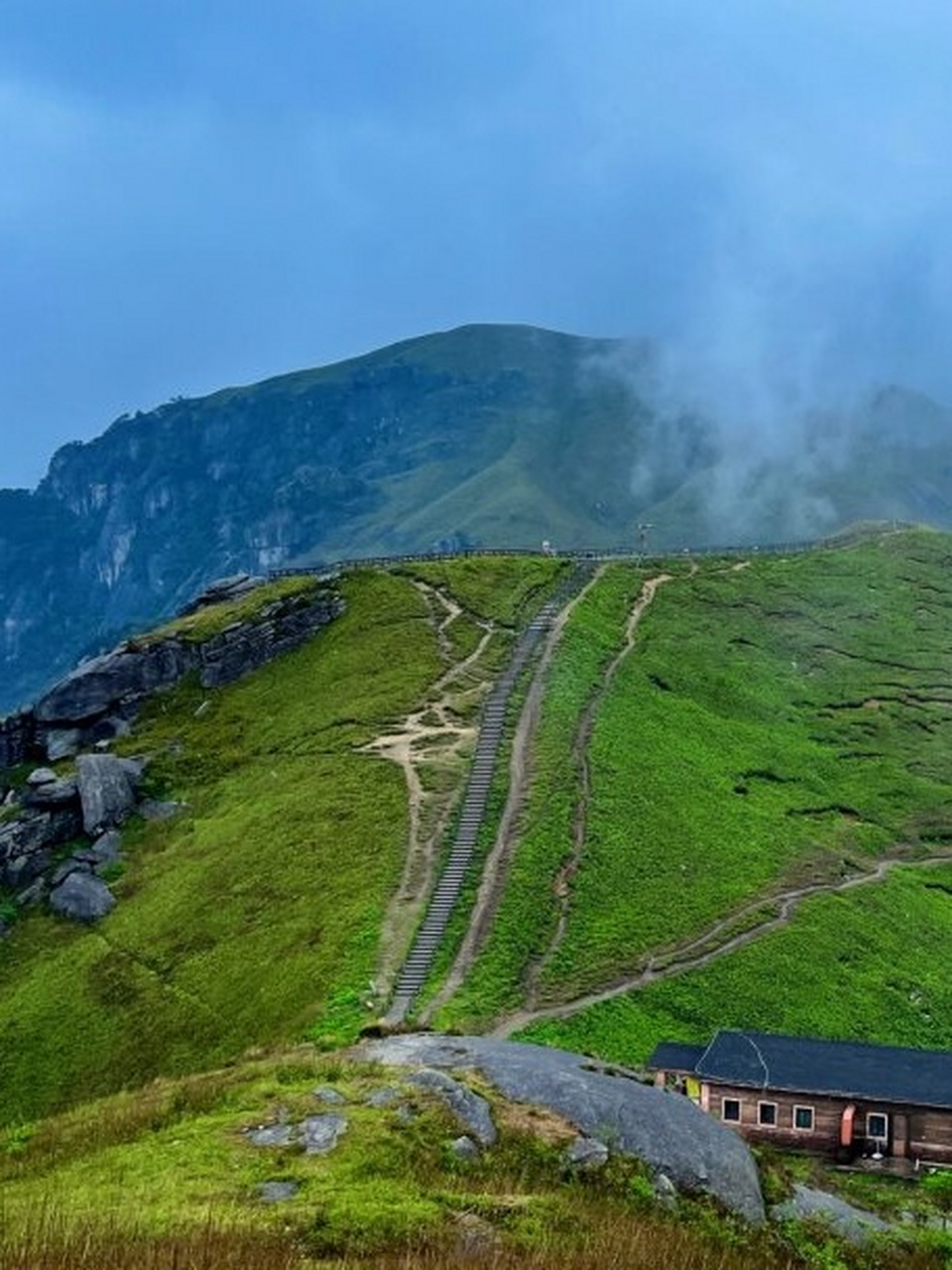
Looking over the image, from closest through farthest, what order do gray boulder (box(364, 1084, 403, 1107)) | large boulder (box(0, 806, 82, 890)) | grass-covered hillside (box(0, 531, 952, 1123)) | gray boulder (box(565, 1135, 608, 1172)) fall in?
gray boulder (box(565, 1135, 608, 1172)), gray boulder (box(364, 1084, 403, 1107)), grass-covered hillside (box(0, 531, 952, 1123)), large boulder (box(0, 806, 82, 890))

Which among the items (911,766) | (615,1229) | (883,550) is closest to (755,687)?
(911,766)

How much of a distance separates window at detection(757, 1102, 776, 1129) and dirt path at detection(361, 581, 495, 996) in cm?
1678

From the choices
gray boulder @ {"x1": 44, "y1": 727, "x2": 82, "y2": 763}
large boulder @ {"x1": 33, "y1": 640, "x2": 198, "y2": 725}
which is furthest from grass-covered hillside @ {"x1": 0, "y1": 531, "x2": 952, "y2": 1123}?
gray boulder @ {"x1": 44, "y1": 727, "x2": 82, "y2": 763}

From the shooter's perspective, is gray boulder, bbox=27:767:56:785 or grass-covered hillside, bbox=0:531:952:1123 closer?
grass-covered hillside, bbox=0:531:952:1123

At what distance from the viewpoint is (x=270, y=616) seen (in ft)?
351

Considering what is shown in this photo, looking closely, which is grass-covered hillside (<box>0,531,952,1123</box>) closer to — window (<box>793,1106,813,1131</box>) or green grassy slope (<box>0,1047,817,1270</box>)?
window (<box>793,1106,813,1131</box>)

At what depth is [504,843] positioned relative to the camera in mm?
68500

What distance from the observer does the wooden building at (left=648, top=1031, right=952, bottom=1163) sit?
43.2 metres

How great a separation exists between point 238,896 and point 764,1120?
3264 centimetres

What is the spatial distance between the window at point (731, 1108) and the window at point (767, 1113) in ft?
2.48

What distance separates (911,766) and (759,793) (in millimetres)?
18092

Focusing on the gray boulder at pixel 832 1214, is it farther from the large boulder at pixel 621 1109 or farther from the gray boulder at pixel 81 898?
the gray boulder at pixel 81 898

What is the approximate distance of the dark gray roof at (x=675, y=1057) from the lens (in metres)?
45.8

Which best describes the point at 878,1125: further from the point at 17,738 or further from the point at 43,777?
the point at 17,738
